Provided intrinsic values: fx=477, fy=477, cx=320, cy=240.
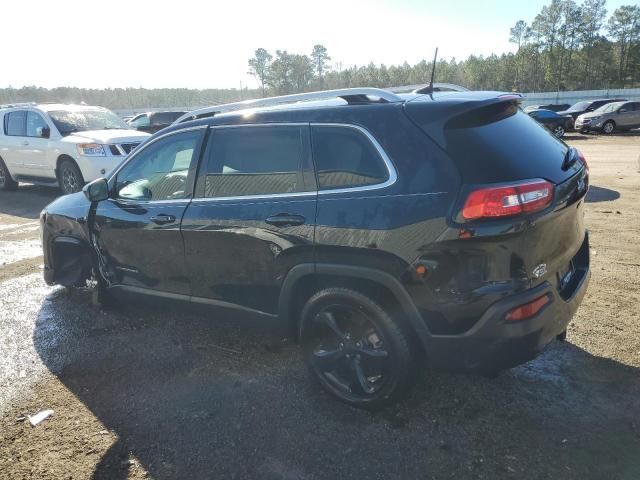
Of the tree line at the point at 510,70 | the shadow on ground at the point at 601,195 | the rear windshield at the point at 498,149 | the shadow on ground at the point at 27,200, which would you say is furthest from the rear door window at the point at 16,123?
the tree line at the point at 510,70

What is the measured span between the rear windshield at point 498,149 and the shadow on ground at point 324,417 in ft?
4.60

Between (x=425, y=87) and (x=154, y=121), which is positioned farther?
(x=154, y=121)

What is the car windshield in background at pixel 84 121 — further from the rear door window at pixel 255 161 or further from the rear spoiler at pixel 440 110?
the rear spoiler at pixel 440 110

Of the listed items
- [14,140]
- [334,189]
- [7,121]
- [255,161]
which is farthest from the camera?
[7,121]

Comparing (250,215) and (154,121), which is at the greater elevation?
(154,121)

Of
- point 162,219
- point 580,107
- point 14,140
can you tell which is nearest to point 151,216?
point 162,219

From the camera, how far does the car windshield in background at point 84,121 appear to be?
9.97m

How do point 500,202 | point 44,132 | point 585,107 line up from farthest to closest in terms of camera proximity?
point 585,107 → point 44,132 → point 500,202

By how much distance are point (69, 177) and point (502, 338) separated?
963cm

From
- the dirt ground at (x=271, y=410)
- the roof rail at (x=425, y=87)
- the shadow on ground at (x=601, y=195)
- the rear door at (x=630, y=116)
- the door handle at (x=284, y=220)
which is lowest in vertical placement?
the dirt ground at (x=271, y=410)

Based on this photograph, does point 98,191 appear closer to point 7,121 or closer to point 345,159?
point 345,159

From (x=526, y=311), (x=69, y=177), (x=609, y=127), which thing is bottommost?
(x=526, y=311)

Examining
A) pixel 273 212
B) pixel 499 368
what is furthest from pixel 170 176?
pixel 499 368

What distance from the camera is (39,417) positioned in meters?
3.03
